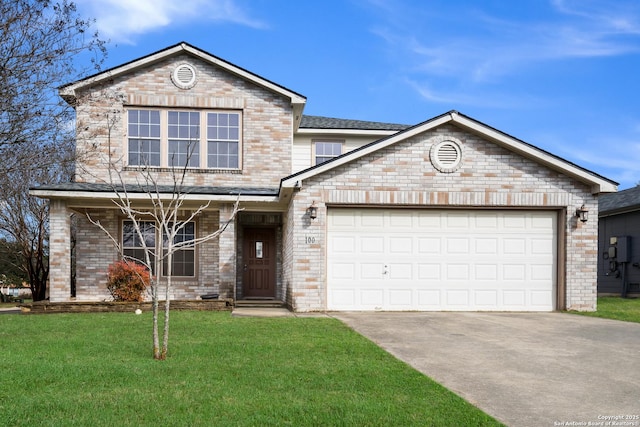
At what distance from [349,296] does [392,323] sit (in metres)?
2.71

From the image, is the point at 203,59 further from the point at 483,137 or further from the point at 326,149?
the point at 483,137

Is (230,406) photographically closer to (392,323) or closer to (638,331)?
(392,323)

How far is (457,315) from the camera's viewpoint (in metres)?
13.9

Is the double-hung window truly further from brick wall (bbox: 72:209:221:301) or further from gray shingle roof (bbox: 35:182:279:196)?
gray shingle roof (bbox: 35:182:279:196)

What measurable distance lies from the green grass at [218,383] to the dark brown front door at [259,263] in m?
8.45

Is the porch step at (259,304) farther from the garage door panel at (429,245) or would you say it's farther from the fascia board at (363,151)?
the garage door panel at (429,245)

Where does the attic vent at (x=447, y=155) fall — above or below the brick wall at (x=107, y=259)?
above

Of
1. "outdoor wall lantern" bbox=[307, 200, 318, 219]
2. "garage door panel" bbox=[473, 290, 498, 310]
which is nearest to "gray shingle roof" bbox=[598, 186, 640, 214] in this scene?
"garage door panel" bbox=[473, 290, 498, 310]

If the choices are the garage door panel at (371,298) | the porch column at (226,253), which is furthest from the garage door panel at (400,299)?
the porch column at (226,253)

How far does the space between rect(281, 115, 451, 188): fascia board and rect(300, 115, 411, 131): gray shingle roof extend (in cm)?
514

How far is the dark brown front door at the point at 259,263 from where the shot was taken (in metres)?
18.7

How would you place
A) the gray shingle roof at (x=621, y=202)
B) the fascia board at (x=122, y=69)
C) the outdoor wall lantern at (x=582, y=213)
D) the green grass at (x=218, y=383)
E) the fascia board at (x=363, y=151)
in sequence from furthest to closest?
1. the gray shingle roof at (x=621, y=202)
2. the fascia board at (x=122, y=69)
3. the outdoor wall lantern at (x=582, y=213)
4. the fascia board at (x=363, y=151)
5. the green grass at (x=218, y=383)

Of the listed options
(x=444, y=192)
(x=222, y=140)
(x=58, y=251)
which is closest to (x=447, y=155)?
(x=444, y=192)

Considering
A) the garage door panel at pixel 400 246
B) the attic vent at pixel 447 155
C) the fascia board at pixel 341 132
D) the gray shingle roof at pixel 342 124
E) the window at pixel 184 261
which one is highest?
the gray shingle roof at pixel 342 124
